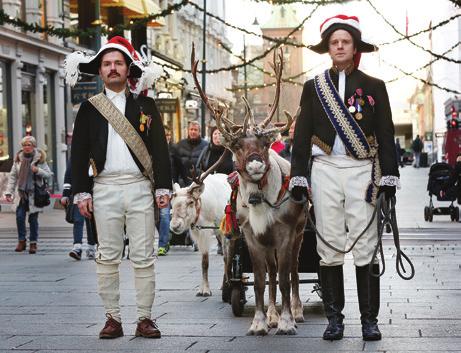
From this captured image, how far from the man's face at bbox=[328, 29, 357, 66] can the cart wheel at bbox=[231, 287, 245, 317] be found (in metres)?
2.38

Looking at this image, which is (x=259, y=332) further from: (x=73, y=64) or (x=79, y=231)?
(x=79, y=231)

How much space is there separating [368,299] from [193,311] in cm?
234

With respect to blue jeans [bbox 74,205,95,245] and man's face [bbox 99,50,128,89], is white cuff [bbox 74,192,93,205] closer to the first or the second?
man's face [bbox 99,50,128,89]

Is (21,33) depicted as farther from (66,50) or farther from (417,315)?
(417,315)

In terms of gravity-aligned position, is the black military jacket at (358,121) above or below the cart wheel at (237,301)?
above

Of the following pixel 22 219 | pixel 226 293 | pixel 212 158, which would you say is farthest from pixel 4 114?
pixel 226 293

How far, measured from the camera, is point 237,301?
997 cm

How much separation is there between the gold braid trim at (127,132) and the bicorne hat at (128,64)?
0.31 metres

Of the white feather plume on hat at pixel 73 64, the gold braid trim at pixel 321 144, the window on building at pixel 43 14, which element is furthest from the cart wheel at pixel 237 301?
the window on building at pixel 43 14

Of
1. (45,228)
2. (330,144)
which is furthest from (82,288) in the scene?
(45,228)

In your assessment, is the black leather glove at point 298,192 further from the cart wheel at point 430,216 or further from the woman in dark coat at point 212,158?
the cart wheel at point 430,216

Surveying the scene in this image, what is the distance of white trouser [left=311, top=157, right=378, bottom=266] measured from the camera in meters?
8.40

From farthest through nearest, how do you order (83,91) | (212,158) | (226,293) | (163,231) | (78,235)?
(83,91) → (163,231) → (78,235) → (212,158) → (226,293)

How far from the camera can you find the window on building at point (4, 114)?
112ft
